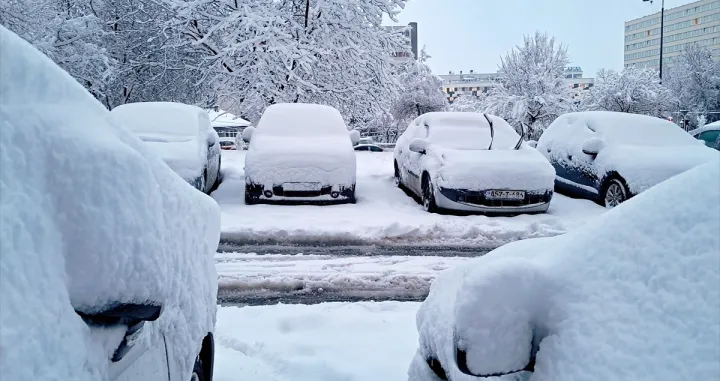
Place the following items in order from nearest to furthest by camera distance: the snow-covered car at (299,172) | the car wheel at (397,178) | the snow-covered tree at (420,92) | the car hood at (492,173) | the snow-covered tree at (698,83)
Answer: the car hood at (492,173), the snow-covered car at (299,172), the car wheel at (397,178), the snow-covered tree at (420,92), the snow-covered tree at (698,83)

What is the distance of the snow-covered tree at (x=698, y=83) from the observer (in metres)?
47.9

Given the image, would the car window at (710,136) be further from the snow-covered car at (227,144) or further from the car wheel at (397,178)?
the snow-covered car at (227,144)

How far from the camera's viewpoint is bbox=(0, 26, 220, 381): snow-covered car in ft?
4.16

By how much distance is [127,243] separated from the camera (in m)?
1.50

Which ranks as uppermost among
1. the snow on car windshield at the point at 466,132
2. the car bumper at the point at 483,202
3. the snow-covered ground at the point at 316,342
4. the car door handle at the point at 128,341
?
the snow on car windshield at the point at 466,132

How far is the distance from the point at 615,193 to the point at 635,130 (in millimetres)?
1485

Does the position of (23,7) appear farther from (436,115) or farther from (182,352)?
(182,352)

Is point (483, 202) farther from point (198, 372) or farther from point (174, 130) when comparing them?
point (198, 372)

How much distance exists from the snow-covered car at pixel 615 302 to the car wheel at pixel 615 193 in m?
6.91

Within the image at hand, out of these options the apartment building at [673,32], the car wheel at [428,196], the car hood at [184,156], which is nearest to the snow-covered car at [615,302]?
the car wheel at [428,196]

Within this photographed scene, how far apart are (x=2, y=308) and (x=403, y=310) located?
12.1ft

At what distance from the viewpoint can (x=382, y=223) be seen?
7.57 meters

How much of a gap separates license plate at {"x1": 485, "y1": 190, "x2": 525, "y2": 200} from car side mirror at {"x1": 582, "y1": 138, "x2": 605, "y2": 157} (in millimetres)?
1762

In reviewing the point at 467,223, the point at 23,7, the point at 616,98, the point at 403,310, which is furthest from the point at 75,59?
the point at 616,98
